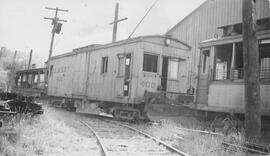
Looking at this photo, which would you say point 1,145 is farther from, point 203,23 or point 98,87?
point 203,23

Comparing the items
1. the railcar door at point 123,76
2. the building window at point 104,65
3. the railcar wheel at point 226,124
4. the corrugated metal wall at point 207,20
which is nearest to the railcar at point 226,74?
the railcar wheel at point 226,124

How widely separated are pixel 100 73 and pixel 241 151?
899 centimetres

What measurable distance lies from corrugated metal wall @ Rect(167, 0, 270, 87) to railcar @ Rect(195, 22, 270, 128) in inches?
377

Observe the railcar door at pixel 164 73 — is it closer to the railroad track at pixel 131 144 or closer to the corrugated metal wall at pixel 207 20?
the railroad track at pixel 131 144

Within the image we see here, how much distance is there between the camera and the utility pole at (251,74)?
7374 millimetres

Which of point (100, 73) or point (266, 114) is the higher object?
point (100, 73)

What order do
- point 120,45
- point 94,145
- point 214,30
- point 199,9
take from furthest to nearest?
1. point 199,9
2. point 214,30
3. point 120,45
4. point 94,145

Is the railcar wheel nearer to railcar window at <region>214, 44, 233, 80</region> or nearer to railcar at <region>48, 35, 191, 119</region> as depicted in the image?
railcar window at <region>214, 44, 233, 80</region>

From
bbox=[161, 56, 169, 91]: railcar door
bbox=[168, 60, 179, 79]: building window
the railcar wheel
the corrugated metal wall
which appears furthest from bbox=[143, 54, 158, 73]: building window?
the corrugated metal wall

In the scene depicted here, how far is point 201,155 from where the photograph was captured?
629 centimetres

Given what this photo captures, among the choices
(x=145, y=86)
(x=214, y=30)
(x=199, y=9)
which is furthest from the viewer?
→ (x=199, y=9)

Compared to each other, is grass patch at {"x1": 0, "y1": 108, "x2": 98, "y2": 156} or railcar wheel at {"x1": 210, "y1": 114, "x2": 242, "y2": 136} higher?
railcar wheel at {"x1": 210, "y1": 114, "x2": 242, "y2": 136}

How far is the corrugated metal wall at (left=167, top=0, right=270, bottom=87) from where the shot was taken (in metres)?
20.1

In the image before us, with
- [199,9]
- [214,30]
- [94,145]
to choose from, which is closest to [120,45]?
[94,145]
